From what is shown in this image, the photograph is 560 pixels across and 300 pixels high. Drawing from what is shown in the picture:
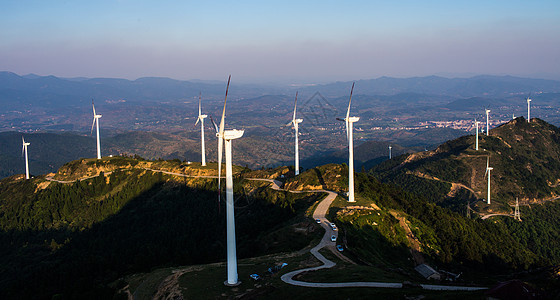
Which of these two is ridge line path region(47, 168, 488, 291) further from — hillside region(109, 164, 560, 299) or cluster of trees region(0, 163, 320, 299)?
cluster of trees region(0, 163, 320, 299)

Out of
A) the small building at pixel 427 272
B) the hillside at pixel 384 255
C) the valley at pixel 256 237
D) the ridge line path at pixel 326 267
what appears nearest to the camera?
the ridge line path at pixel 326 267

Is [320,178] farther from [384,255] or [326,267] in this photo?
[326,267]

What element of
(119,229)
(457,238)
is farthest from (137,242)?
(457,238)

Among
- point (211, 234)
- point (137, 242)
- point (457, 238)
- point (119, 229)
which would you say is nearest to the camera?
point (457, 238)

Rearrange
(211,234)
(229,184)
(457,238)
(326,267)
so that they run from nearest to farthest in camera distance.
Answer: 1. (229,184)
2. (326,267)
3. (457,238)
4. (211,234)

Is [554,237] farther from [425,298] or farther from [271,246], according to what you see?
[425,298]

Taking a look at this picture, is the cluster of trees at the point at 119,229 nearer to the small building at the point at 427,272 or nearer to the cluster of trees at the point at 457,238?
the cluster of trees at the point at 457,238

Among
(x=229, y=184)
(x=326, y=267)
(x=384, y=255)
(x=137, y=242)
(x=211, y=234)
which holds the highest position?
(x=229, y=184)

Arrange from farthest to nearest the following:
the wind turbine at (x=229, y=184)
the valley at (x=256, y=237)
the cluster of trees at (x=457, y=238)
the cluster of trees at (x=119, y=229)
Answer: the cluster of trees at (x=457, y=238)
the cluster of trees at (x=119, y=229)
the valley at (x=256, y=237)
the wind turbine at (x=229, y=184)

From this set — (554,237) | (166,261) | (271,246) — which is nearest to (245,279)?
(271,246)

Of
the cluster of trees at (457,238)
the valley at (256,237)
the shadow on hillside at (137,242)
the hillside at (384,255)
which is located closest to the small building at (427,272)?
the valley at (256,237)
